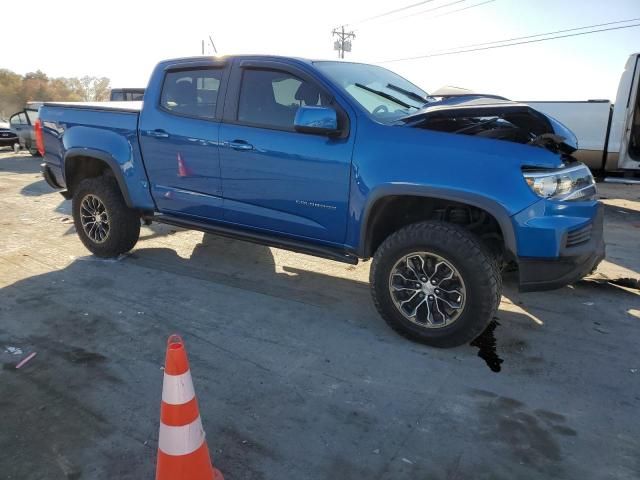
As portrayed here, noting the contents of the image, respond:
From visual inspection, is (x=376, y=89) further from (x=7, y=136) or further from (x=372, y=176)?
(x=7, y=136)

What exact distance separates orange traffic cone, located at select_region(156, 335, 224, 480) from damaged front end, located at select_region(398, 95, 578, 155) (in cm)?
228

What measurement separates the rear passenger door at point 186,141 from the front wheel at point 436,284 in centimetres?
171

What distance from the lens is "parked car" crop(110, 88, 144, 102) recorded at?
1455 cm

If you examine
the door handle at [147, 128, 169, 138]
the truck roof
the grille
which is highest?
the truck roof

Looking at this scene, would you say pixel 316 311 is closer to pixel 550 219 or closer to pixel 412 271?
pixel 412 271

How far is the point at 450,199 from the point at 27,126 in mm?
19245

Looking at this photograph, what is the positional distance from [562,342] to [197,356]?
2563 mm

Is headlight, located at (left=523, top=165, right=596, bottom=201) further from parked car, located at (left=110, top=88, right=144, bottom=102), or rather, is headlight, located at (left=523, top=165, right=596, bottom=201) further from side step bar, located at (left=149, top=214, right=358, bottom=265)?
parked car, located at (left=110, top=88, right=144, bottom=102)

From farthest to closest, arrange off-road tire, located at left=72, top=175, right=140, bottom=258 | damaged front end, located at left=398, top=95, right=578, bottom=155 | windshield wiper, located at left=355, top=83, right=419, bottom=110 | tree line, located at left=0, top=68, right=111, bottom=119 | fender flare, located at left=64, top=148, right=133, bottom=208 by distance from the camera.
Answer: tree line, located at left=0, top=68, right=111, bottom=119
off-road tire, located at left=72, top=175, right=140, bottom=258
fender flare, located at left=64, top=148, right=133, bottom=208
windshield wiper, located at left=355, top=83, right=419, bottom=110
damaged front end, located at left=398, top=95, right=578, bottom=155

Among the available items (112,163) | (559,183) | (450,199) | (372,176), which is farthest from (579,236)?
(112,163)

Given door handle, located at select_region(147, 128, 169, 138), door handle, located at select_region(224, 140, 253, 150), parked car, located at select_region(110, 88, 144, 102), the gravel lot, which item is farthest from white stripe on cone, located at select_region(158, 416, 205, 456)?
parked car, located at select_region(110, 88, 144, 102)

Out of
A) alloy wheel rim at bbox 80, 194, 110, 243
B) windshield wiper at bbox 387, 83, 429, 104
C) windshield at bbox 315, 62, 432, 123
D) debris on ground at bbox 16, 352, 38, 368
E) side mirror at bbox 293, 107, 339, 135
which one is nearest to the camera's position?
debris on ground at bbox 16, 352, 38, 368

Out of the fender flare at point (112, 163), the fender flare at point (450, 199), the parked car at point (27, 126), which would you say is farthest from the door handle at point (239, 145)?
the parked car at point (27, 126)

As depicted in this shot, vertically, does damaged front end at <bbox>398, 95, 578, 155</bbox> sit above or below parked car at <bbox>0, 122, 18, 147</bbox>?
above
